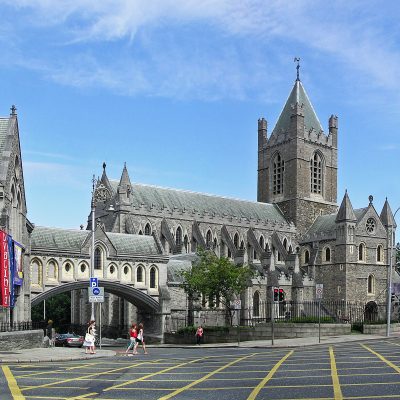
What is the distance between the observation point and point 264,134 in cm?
8750

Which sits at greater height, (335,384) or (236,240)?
(236,240)

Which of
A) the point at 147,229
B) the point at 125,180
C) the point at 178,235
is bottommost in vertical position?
the point at 178,235

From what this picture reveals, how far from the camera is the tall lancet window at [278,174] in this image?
83.8 meters

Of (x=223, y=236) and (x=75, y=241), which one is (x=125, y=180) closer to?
(x=223, y=236)

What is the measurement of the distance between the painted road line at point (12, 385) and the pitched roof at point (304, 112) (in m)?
67.7

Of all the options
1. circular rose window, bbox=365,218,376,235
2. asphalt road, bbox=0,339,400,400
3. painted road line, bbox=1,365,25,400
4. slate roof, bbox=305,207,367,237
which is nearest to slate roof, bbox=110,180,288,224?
slate roof, bbox=305,207,367,237

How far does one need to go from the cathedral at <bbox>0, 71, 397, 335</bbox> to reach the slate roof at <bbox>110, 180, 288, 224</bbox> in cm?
16

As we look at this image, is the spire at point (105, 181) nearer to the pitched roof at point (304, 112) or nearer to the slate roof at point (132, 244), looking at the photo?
the slate roof at point (132, 244)

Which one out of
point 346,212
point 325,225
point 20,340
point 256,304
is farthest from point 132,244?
point 325,225

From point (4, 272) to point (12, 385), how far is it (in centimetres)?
1727

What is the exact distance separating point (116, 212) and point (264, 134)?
3029 cm

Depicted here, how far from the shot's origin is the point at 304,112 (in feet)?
276

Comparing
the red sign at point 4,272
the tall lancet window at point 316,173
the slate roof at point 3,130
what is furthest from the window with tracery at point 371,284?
the red sign at point 4,272

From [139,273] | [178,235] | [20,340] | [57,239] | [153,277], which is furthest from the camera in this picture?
[178,235]
